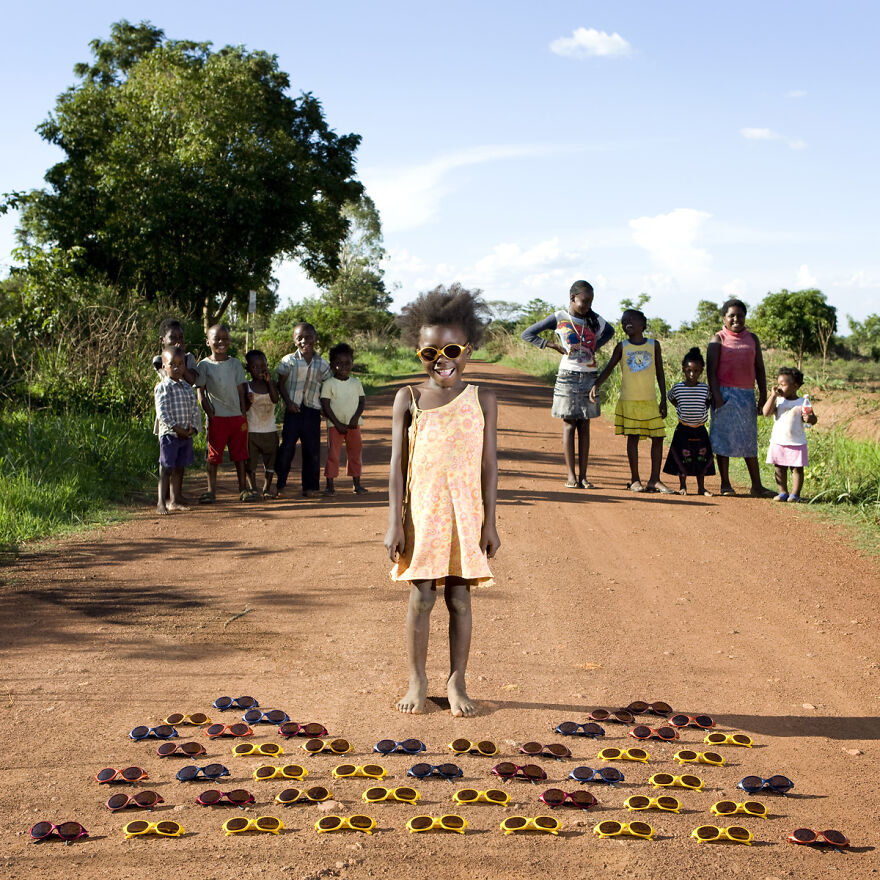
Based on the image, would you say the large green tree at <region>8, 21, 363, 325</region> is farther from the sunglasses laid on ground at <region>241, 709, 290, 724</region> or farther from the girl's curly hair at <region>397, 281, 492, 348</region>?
the sunglasses laid on ground at <region>241, 709, 290, 724</region>

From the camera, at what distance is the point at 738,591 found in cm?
631

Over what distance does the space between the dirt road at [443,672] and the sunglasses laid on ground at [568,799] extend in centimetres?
3

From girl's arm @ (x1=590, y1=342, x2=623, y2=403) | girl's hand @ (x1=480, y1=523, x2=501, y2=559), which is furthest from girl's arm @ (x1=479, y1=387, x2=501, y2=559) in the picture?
girl's arm @ (x1=590, y1=342, x2=623, y2=403)

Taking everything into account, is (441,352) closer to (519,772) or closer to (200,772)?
(519,772)

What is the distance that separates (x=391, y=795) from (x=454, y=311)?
9.27 ft

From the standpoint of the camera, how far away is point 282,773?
11.9 ft

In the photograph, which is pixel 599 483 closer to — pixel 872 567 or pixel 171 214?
pixel 872 567

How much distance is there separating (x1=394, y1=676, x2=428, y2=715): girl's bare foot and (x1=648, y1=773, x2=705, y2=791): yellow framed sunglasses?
3.49 ft

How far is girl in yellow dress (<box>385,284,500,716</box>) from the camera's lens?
164 inches

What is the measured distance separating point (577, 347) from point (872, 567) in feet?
12.1

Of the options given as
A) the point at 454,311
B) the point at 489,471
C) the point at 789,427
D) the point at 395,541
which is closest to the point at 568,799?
the point at 395,541

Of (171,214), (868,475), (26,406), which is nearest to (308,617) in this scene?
(868,475)

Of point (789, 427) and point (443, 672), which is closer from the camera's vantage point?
point (443, 672)

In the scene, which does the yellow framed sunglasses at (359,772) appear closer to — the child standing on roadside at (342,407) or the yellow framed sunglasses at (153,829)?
the yellow framed sunglasses at (153,829)
